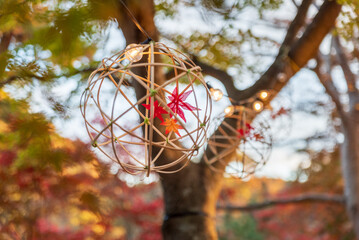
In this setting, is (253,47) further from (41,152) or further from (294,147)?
(294,147)

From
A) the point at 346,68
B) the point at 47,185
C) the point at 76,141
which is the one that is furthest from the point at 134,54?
the point at 346,68

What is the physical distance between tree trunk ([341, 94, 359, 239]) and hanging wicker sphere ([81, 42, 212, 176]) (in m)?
2.04

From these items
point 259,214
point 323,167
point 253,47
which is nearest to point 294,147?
point 323,167

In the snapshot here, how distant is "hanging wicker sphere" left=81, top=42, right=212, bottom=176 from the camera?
2.51ft

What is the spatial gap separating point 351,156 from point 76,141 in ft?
10.9

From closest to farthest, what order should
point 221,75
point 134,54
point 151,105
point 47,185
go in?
point 151,105 < point 134,54 < point 221,75 < point 47,185

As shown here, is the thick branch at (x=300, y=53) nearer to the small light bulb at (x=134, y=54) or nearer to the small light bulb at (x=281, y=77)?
the small light bulb at (x=281, y=77)

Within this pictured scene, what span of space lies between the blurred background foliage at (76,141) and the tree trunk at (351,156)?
1.15 meters

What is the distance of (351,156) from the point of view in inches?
156

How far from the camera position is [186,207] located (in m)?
2.19

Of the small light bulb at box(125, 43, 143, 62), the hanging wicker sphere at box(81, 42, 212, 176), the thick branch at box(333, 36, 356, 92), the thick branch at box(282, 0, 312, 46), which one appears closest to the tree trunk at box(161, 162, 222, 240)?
the hanging wicker sphere at box(81, 42, 212, 176)

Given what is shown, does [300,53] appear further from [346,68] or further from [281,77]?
[346,68]

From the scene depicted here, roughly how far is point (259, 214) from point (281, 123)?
5.82 meters

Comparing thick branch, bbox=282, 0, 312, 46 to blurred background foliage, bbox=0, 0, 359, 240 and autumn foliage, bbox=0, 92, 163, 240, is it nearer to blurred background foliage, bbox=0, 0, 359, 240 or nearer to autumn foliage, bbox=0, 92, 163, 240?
blurred background foliage, bbox=0, 0, 359, 240
